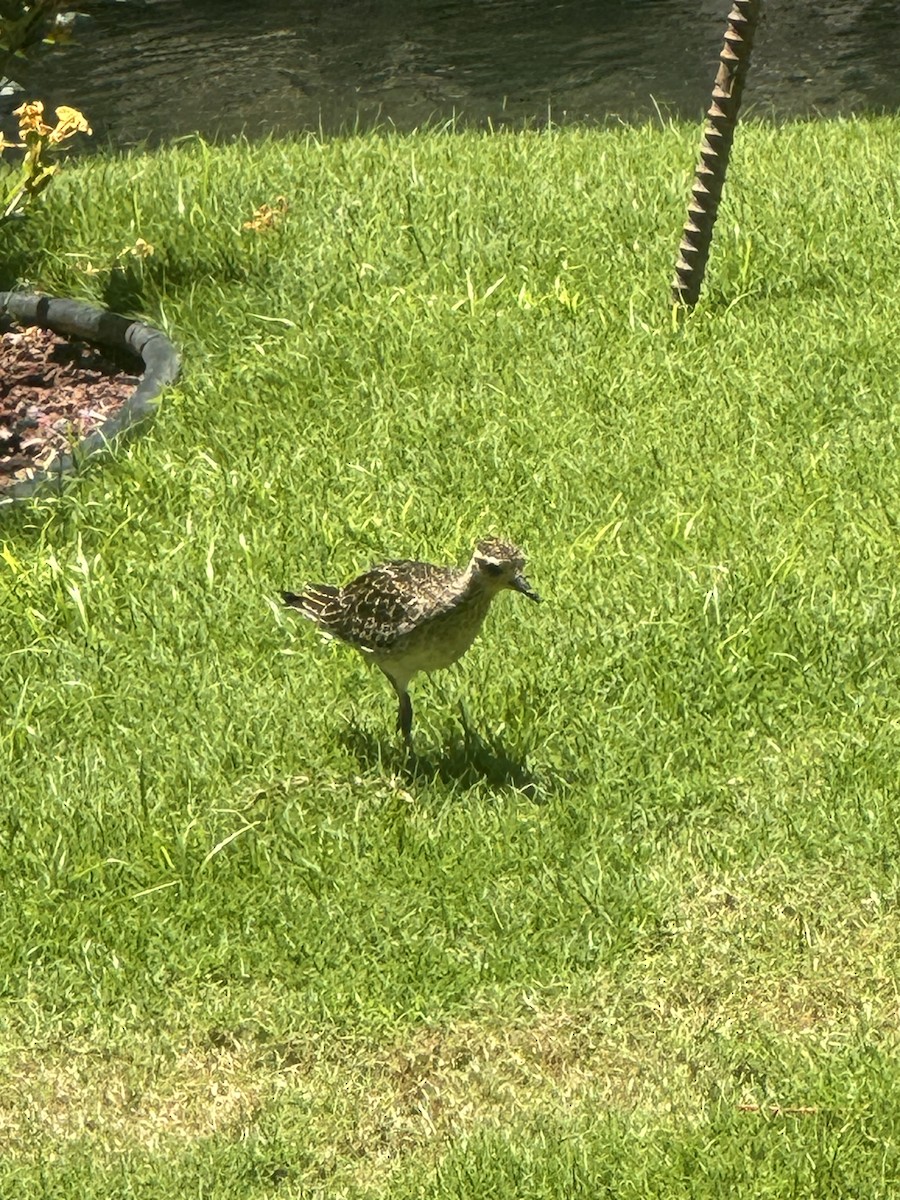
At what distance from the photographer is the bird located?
5184 mm

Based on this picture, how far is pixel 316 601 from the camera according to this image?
18.6 feet

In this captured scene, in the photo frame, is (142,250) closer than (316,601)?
No

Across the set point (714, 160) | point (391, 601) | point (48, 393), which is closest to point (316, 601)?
point (391, 601)

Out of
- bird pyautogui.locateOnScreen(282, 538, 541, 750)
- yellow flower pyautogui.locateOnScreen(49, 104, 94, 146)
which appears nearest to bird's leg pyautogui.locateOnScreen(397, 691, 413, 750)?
bird pyautogui.locateOnScreen(282, 538, 541, 750)

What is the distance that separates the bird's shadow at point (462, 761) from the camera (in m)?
5.39

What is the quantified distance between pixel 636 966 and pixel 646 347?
11.3 feet

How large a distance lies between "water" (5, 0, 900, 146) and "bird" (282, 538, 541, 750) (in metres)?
7.03

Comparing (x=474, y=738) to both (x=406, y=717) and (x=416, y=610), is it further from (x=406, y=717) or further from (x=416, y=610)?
(x=416, y=610)

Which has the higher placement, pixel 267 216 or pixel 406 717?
pixel 267 216

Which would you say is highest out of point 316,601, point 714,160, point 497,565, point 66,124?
point 66,124

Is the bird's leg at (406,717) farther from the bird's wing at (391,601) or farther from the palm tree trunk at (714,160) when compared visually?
the palm tree trunk at (714,160)

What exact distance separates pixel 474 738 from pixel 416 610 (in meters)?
0.49

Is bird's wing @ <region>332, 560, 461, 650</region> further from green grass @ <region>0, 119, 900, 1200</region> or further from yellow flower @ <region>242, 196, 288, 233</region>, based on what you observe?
yellow flower @ <region>242, 196, 288, 233</region>

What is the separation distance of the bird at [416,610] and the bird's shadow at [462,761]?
73 mm
